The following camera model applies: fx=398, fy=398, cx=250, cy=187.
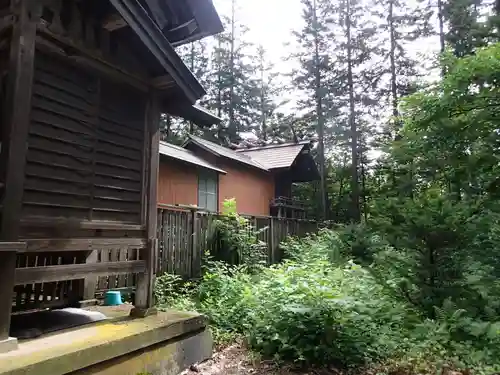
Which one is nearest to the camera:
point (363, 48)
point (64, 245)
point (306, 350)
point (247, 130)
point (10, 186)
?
point (10, 186)

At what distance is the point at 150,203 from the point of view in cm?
476

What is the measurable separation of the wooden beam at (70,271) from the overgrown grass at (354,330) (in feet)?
6.00

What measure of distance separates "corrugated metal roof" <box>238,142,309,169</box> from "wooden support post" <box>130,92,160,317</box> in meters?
15.2

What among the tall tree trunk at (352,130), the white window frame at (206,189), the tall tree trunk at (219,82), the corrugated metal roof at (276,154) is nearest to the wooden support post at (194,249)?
the white window frame at (206,189)

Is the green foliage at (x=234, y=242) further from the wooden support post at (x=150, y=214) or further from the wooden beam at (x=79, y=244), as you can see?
the wooden beam at (x=79, y=244)

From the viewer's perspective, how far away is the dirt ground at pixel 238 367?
14.4 ft

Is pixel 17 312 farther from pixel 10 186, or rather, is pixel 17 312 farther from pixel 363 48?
pixel 363 48

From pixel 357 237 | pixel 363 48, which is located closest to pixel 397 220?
pixel 357 237

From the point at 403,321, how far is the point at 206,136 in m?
25.6

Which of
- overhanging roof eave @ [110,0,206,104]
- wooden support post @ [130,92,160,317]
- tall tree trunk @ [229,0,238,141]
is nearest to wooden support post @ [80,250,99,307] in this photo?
wooden support post @ [130,92,160,317]

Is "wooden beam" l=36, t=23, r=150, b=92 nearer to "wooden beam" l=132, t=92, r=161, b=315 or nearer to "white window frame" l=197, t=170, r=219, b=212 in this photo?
"wooden beam" l=132, t=92, r=161, b=315

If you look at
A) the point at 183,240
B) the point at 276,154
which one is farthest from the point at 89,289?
the point at 276,154

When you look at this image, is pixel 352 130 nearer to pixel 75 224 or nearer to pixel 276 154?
pixel 276 154

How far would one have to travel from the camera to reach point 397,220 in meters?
5.88
